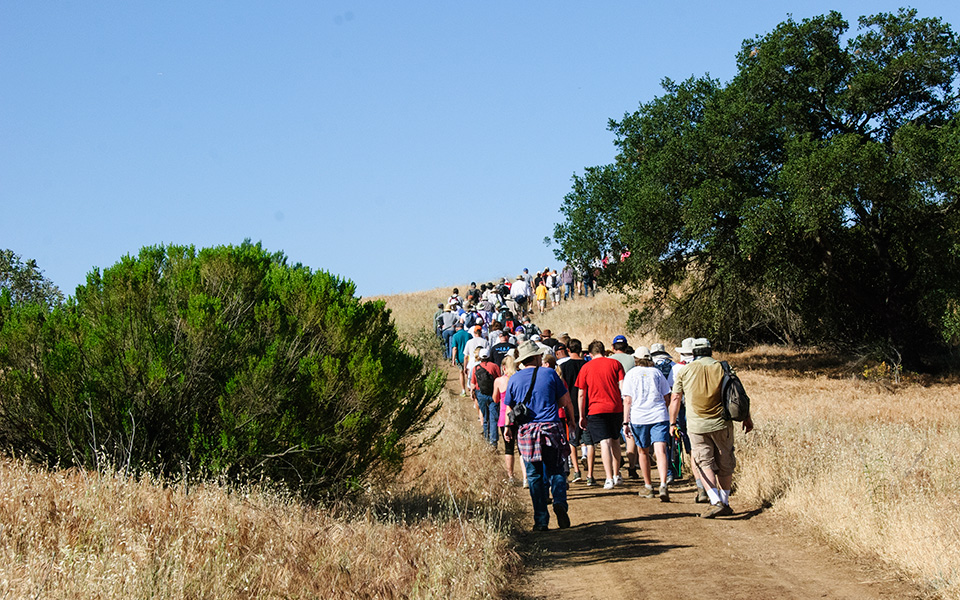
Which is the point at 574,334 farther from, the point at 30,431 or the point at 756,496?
the point at 30,431

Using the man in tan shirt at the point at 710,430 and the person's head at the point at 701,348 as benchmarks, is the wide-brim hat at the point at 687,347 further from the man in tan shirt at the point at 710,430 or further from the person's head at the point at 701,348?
the man in tan shirt at the point at 710,430

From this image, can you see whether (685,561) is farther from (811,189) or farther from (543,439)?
(811,189)

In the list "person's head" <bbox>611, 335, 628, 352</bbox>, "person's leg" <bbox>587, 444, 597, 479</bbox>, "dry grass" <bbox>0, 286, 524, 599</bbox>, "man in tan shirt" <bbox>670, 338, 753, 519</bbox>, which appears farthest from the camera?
"person's head" <bbox>611, 335, 628, 352</bbox>

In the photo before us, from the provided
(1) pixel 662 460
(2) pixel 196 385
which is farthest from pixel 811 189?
(2) pixel 196 385

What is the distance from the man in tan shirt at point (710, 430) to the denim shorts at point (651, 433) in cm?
93

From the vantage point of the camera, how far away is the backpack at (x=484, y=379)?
12.8 meters

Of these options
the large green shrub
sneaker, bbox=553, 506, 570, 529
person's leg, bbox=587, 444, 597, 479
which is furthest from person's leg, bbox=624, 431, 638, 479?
the large green shrub

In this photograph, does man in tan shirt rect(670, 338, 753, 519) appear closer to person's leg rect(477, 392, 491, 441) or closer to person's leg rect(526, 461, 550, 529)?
person's leg rect(526, 461, 550, 529)

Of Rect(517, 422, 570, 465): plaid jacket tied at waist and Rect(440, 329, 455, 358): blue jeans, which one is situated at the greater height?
Rect(440, 329, 455, 358): blue jeans

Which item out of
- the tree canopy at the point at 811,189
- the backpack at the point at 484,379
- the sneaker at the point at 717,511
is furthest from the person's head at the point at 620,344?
the tree canopy at the point at 811,189

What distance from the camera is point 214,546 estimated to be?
19.3 feet

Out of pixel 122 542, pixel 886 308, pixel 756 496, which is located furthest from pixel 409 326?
pixel 122 542

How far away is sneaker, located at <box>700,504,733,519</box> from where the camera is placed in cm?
914

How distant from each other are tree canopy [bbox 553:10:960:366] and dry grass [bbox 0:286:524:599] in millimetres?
16715
